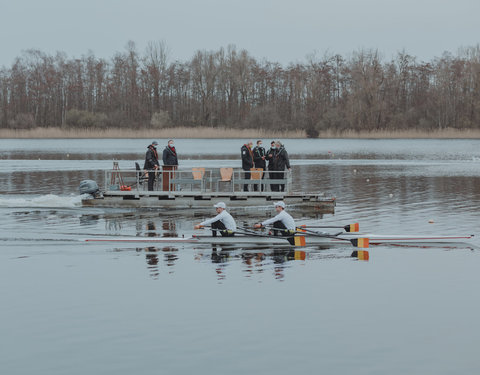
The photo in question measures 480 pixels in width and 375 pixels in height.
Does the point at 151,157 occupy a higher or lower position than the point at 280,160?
higher

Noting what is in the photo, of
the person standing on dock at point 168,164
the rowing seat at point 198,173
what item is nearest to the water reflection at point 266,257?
the rowing seat at point 198,173

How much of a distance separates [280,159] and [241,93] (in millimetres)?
76459

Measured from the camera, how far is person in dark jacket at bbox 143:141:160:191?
24734 mm

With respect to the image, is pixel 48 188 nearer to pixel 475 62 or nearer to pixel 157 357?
pixel 157 357

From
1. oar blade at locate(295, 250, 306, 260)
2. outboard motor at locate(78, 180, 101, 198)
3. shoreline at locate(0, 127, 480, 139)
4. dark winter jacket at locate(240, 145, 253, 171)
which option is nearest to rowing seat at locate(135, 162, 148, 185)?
outboard motor at locate(78, 180, 101, 198)

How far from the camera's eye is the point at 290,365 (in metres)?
9.84

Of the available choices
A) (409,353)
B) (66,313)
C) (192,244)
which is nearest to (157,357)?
(66,313)

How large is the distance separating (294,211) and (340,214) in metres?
1.70

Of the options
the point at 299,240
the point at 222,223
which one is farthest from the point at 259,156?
the point at 299,240

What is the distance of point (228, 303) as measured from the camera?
12703 mm

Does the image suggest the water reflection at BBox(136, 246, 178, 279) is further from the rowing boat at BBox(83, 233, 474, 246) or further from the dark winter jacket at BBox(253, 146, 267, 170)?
the dark winter jacket at BBox(253, 146, 267, 170)

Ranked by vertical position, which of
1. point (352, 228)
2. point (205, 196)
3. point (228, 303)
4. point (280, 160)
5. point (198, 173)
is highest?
point (280, 160)

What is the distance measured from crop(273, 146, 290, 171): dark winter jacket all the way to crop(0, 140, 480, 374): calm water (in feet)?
7.85

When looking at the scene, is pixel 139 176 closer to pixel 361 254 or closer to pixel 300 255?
pixel 300 255
